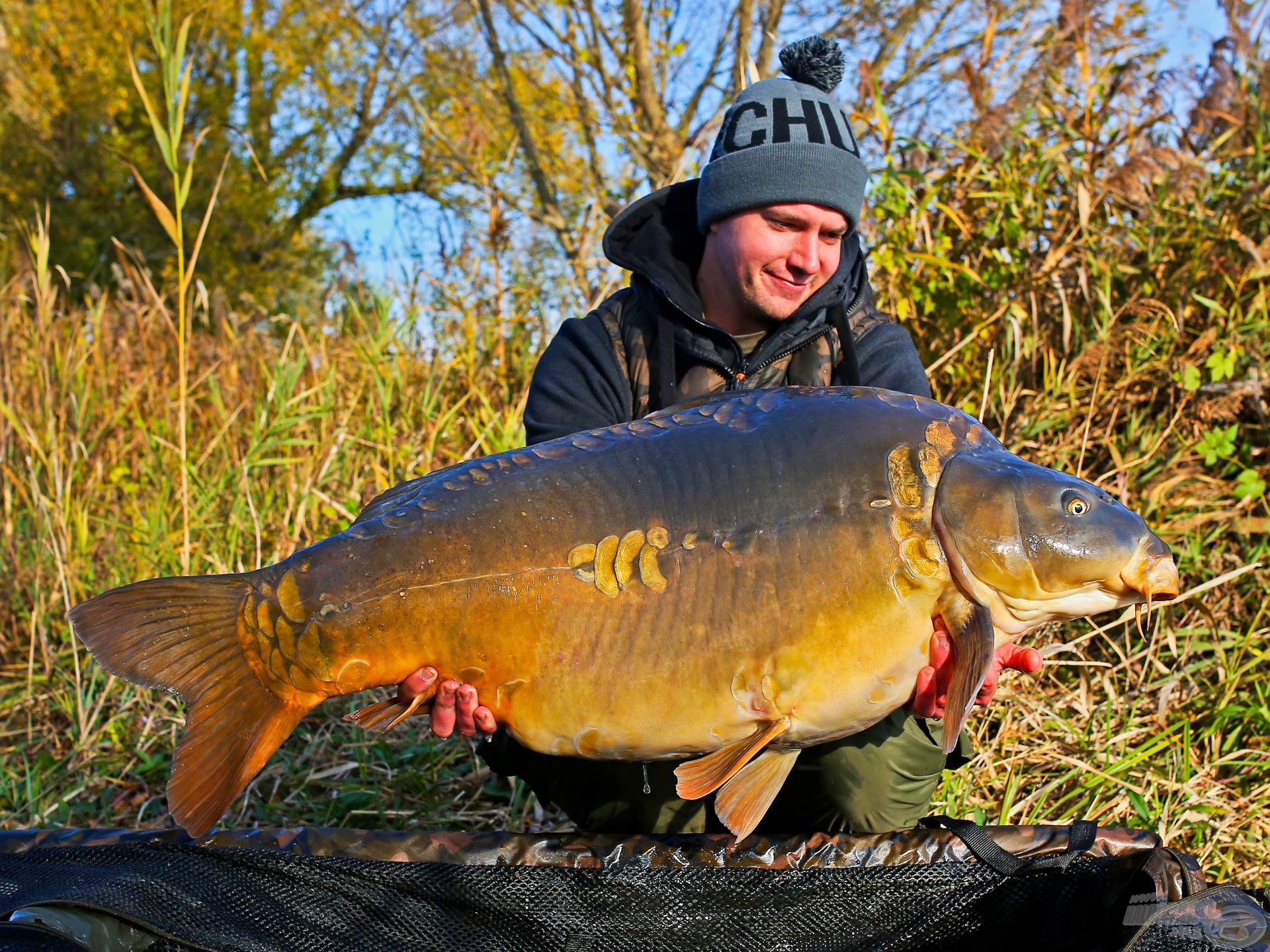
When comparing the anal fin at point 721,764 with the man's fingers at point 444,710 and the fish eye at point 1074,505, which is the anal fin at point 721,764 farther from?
the fish eye at point 1074,505

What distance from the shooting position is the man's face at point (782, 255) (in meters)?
2.01

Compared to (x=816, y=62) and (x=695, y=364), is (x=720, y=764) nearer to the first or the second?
(x=695, y=364)

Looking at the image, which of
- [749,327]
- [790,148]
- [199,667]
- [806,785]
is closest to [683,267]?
[749,327]

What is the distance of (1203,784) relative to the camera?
6.80ft

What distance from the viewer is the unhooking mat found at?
1525 millimetres

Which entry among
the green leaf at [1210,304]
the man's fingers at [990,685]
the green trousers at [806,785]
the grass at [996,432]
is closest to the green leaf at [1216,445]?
the grass at [996,432]

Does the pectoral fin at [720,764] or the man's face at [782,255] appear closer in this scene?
the pectoral fin at [720,764]

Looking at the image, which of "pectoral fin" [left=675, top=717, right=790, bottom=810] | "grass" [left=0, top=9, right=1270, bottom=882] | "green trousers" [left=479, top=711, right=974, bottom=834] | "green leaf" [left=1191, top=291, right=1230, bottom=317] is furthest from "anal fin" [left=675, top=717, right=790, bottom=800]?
"green leaf" [left=1191, top=291, right=1230, bottom=317]

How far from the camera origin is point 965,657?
124 cm

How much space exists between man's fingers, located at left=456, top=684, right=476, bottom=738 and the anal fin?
0.86 feet

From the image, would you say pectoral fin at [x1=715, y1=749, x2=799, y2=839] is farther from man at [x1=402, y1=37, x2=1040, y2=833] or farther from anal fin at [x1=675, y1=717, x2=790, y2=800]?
man at [x1=402, y1=37, x2=1040, y2=833]

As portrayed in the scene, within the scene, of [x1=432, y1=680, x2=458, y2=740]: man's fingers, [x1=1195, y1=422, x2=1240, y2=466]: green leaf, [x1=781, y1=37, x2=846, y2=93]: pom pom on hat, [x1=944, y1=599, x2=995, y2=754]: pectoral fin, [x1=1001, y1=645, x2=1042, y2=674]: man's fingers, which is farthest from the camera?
[x1=1195, y1=422, x2=1240, y2=466]: green leaf

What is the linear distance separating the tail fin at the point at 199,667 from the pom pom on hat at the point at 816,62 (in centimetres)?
148

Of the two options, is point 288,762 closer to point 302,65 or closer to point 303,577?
point 303,577
